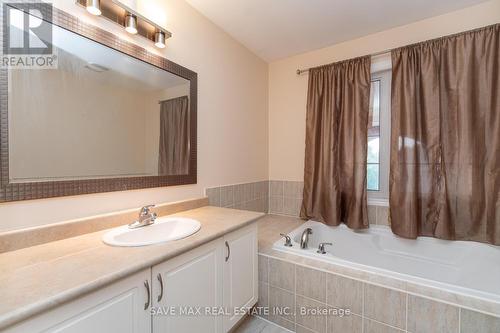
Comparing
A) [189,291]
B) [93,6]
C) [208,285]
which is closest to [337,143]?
[208,285]

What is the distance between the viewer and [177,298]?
1053 mm

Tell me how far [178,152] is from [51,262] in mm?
1004

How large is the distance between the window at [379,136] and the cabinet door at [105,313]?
220cm

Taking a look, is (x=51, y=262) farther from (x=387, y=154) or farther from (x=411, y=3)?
(x=411, y=3)

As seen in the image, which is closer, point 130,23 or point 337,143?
point 130,23

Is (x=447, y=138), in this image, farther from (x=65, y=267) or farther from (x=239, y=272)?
(x=65, y=267)

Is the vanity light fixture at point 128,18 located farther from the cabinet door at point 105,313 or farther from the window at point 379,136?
the window at point 379,136

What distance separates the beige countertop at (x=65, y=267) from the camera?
0.62 meters

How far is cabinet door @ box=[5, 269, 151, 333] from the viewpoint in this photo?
2.18 ft

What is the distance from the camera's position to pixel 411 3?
5.86 feet

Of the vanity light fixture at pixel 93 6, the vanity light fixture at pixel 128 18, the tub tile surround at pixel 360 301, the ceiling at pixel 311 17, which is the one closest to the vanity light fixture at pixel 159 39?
the vanity light fixture at pixel 128 18

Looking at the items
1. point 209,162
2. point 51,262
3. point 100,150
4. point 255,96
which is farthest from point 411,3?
point 51,262

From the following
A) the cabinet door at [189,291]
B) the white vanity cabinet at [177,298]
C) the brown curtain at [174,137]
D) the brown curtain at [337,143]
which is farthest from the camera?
the brown curtain at [337,143]

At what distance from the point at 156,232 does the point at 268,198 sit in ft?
5.82
